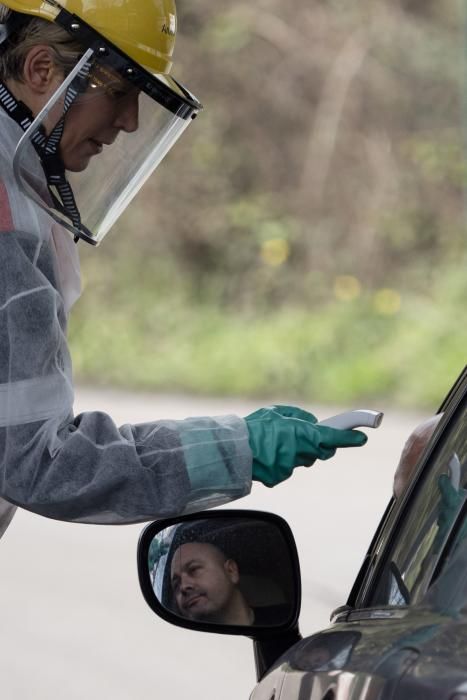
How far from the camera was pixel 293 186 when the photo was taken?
16.4m

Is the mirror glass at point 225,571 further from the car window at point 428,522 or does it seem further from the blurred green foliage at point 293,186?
the blurred green foliage at point 293,186

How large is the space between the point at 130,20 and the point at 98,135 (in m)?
0.25

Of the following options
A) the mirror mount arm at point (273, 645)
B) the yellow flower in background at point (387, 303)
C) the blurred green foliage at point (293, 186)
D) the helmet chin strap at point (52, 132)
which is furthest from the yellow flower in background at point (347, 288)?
the mirror mount arm at point (273, 645)

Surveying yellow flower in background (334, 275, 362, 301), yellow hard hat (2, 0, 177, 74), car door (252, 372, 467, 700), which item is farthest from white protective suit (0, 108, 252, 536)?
yellow flower in background (334, 275, 362, 301)

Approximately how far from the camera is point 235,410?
1193 centimetres

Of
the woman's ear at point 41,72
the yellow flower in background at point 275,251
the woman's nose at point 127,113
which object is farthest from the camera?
the yellow flower in background at point 275,251

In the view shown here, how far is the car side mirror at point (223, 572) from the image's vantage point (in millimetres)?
2385

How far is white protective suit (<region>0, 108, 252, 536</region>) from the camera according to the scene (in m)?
2.39

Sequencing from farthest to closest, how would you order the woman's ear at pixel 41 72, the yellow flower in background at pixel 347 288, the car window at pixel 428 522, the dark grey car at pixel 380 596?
the yellow flower in background at pixel 347 288
the woman's ear at pixel 41 72
the car window at pixel 428 522
the dark grey car at pixel 380 596

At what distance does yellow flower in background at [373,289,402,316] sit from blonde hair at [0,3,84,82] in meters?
11.5

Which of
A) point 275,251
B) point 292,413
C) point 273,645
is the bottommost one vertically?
point 275,251

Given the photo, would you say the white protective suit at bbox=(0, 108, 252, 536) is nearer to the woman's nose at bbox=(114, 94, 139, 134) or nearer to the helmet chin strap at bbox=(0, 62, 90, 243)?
the helmet chin strap at bbox=(0, 62, 90, 243)

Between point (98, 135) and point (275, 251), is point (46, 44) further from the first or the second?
point (275, 251)

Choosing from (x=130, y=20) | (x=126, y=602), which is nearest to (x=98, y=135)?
(x=130, y=20)
